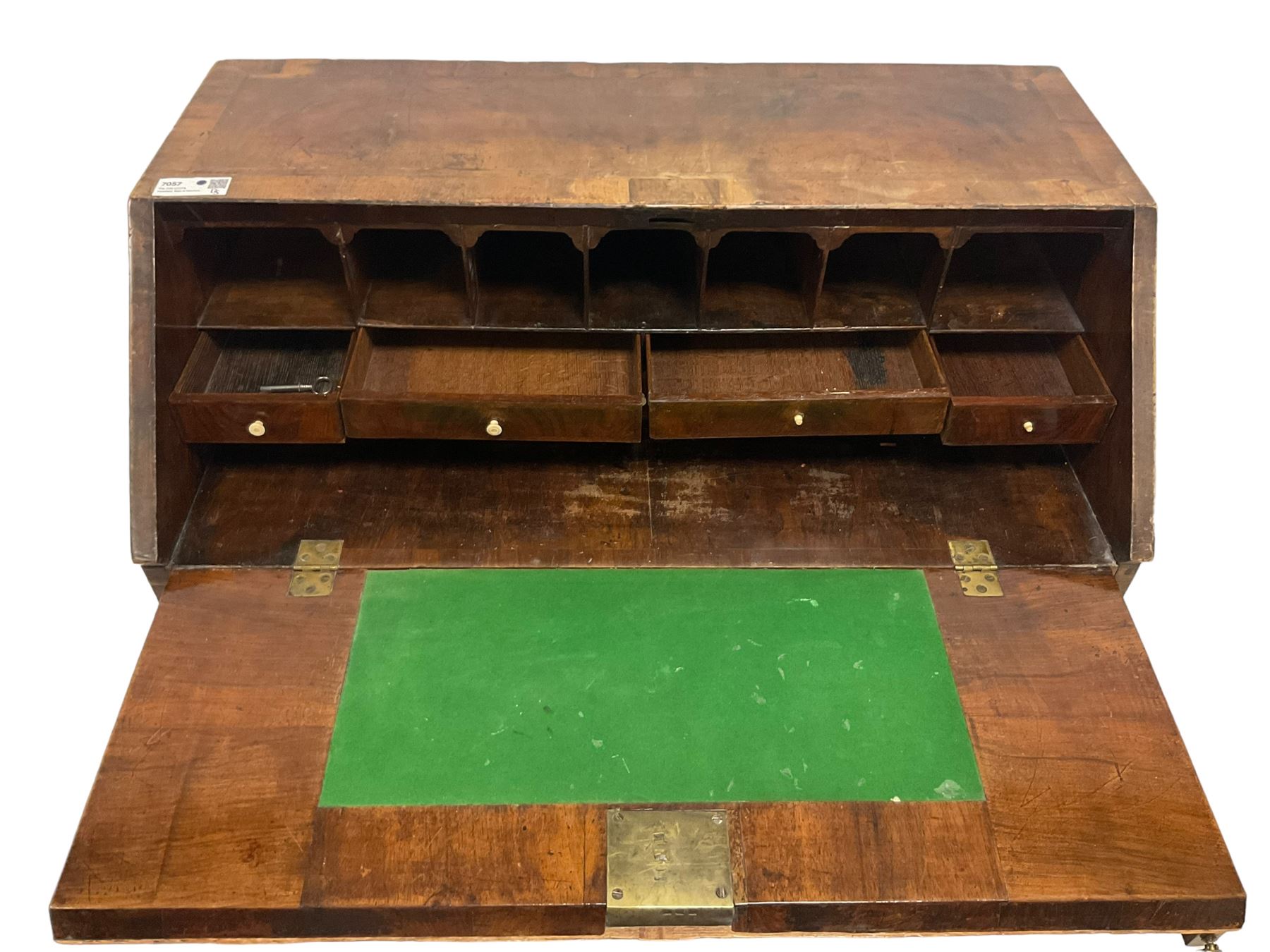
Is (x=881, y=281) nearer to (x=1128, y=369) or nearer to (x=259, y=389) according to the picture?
(x=1128, y=369)

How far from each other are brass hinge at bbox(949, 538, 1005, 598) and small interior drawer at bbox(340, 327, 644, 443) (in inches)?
31.4

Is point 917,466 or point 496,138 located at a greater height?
point 496,138

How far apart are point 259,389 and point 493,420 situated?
589mm

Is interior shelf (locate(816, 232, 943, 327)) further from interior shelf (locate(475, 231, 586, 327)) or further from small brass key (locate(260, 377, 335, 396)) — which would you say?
small brass key (locate(260, 377, 335, 396))

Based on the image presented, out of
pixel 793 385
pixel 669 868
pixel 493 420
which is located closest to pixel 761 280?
pixel 793 385

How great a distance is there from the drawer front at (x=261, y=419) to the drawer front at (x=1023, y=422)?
1.41 m

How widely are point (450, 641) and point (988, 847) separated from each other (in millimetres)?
1141

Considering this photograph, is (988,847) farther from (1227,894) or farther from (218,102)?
(218,102)

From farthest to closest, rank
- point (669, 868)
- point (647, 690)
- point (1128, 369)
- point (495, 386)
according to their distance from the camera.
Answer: point (495, 386), point (1128, 369), point (647, 690), point (669, 868)

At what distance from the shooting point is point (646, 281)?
260cm

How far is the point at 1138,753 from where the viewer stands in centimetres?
214

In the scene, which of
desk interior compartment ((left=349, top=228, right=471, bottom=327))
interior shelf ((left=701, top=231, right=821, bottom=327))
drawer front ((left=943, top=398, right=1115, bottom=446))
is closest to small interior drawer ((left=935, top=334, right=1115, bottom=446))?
drawer front ((left=943, top=398, right=1115, bottom=446))

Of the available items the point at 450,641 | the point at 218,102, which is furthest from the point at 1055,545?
the point at 218,102

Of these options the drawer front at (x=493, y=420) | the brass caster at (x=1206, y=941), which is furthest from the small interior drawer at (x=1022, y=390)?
the brass caster at (x=1206, y=941)
